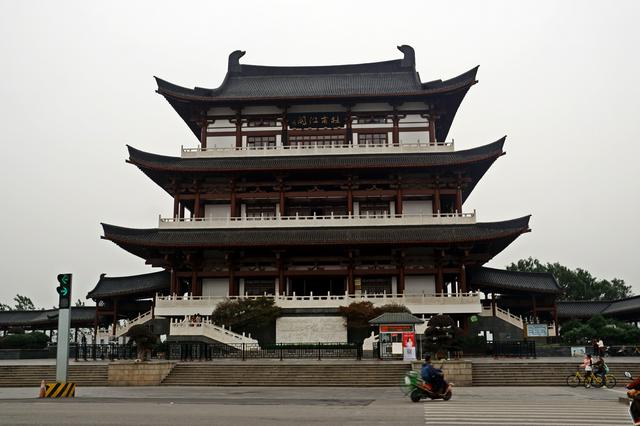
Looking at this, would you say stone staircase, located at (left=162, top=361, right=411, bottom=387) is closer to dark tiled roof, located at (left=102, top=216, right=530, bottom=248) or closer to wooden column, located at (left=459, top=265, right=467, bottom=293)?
dark tiled roof, located at (left=102, top=216, right=530, bottom=248)

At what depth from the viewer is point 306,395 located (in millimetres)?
24516

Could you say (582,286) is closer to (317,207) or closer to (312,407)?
(317,207)

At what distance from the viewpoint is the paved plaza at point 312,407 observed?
15891 millimetres

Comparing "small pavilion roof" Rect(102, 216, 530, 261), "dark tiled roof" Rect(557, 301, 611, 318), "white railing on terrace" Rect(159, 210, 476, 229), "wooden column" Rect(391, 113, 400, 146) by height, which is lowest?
"dark tiled roof" Rect(557, 301, 611, 318)

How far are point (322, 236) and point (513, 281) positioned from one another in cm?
1594

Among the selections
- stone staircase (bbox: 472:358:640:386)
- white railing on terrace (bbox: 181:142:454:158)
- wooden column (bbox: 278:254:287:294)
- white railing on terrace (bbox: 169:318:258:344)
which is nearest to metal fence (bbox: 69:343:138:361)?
white railing on terrace (bbox: 169:318:258:344)

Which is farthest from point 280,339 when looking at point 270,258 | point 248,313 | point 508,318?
point 508,318

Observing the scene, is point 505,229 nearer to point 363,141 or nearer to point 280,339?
point 363,141

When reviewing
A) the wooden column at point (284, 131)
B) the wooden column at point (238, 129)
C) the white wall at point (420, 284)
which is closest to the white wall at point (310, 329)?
the white wall at point (420, 284)

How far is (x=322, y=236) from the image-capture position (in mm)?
46906

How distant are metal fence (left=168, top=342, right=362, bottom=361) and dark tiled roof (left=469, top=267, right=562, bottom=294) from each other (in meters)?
16.3

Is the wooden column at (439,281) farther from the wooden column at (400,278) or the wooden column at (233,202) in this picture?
the wooden column at (233,202)

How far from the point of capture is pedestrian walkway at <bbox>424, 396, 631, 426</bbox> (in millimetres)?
15664

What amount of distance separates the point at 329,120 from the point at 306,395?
3263 centimetres
